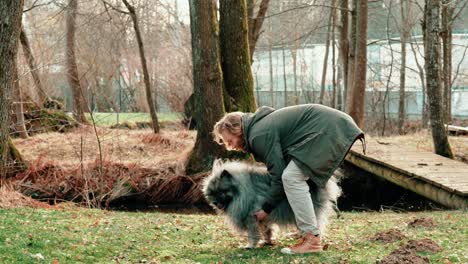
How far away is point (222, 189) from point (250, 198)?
31 cm

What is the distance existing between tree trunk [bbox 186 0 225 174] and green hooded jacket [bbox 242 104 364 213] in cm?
719

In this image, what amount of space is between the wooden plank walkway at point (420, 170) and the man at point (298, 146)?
434cm

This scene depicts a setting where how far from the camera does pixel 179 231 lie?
7672mm

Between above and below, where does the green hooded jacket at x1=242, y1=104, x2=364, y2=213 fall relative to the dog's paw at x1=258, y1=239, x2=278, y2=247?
above

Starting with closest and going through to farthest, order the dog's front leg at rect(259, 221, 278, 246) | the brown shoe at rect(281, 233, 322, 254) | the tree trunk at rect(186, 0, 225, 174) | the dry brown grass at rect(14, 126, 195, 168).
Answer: the brown shoe at rect(281, 233, 322, 254) < the dog's front leg at rect(259, 221, 278, 246) < the tree trunk at rect(186, 0, 225, 174) < the dry brown grass at rect(14, 126, 195, 168)

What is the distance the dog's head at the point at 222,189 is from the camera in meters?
6.20

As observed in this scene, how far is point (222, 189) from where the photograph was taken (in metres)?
6.23

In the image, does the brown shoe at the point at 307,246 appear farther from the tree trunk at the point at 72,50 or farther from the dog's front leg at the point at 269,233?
the tree trunk at the point at 72,50

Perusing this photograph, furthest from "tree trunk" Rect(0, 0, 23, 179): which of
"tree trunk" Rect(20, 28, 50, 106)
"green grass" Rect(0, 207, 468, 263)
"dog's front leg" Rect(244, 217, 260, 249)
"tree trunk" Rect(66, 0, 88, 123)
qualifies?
"tree trunk" Rect(66, 0, 88, 123)

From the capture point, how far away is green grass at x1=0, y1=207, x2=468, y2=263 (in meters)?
5.75

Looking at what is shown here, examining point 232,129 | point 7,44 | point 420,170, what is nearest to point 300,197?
point 232,129

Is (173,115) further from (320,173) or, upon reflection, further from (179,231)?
(320,173)

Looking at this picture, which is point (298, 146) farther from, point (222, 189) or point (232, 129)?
point (222, 189)

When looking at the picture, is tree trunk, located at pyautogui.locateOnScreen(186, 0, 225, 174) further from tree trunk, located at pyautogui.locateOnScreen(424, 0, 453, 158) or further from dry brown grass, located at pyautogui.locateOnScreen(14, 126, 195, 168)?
tree trunk, located at pyautogui.locateOnScreen(424, 0, 453, 158)
